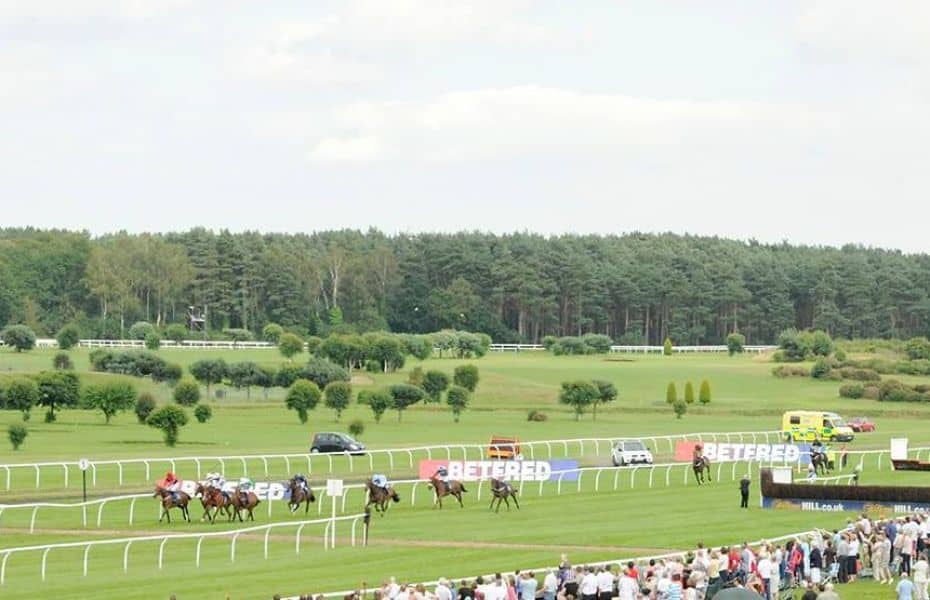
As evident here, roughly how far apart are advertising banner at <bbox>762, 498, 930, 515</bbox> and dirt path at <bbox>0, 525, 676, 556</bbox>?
334 inches

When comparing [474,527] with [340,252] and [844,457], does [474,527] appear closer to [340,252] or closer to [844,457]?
[844,457]

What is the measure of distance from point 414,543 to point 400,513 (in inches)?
240

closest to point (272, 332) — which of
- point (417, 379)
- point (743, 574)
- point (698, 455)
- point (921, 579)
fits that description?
point (417, 379)

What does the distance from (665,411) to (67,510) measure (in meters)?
47.0

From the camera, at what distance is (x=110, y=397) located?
64938 millimetres

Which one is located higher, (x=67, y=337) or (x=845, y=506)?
(x=67, y=337)

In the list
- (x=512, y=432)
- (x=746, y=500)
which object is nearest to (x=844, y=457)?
(x=746, y=500)

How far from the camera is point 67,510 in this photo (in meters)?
39.1

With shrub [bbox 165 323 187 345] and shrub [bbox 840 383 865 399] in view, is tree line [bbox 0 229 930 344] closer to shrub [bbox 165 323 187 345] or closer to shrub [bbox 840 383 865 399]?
shrub [bbox 165 323 187 345]

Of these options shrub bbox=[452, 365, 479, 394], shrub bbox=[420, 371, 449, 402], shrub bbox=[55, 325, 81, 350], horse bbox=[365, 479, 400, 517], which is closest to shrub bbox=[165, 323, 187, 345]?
shrub bbox=[55, 325, 81, 350]

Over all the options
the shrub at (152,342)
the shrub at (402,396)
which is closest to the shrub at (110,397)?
the shrub at (402,396)

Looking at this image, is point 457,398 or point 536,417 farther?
point 536,417

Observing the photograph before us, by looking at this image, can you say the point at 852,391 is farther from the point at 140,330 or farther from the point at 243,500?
the point at 243,500

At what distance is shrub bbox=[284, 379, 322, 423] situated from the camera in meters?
69.3
